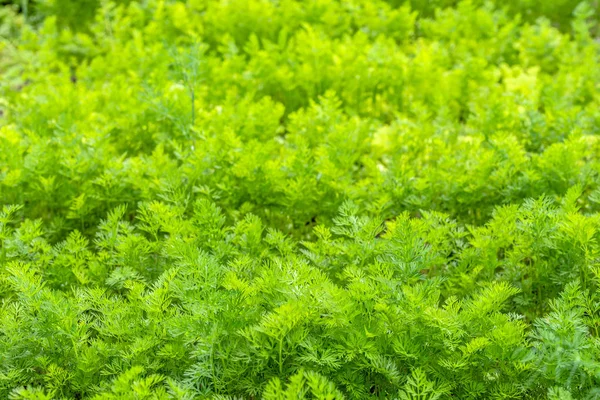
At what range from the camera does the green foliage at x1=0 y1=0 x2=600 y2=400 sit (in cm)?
232

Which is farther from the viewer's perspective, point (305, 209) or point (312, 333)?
point (305, 209)

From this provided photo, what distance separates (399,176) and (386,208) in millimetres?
167

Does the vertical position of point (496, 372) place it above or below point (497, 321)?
below

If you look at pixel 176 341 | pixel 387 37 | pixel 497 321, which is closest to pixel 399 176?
pixel 497 321

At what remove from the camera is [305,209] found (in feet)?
10.8

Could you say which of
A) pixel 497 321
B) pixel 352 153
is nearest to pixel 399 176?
pixel 352 153

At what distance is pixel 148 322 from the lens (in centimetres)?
243

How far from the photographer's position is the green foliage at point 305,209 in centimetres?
232

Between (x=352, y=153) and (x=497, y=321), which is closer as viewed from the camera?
(x=497, y=321)

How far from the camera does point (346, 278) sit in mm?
2713

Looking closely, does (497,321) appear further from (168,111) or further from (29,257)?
(168,111)

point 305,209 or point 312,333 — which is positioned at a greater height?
point 312,333

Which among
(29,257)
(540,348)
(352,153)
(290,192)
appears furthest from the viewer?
(352,153)

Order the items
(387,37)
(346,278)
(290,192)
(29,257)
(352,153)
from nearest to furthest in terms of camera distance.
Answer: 1. (346,278)
2. (29,257)
3. (290,192)
4. (352,153)
5. (387,37)
